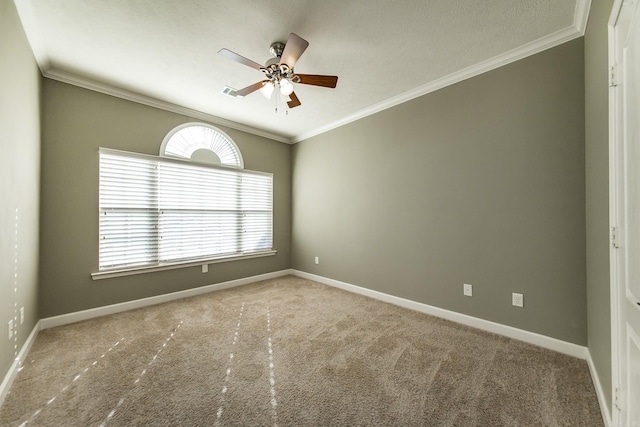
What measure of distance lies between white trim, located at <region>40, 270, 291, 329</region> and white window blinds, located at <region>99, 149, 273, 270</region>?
452 mm

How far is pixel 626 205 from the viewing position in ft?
3.94

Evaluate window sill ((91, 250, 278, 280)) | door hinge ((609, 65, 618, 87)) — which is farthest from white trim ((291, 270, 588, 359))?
door hinge ((609, 65, 618, 87))

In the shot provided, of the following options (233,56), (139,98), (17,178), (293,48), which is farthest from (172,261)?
(293,48)

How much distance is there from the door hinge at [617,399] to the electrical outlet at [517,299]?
1104 mm

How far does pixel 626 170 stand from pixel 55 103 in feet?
15.3

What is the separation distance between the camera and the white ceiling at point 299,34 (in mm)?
1894

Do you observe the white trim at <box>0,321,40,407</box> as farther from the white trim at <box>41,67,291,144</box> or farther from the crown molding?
the crown molding

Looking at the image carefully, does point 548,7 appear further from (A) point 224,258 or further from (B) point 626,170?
(A) point 224,258

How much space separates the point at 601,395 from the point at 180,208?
4.43 m

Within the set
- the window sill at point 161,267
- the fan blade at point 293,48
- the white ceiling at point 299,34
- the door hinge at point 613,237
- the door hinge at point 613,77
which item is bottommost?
the window sill at point 161,267

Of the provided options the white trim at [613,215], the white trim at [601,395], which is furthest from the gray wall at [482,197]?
the white trim at [613,215]

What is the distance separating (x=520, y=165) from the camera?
7.68 ft

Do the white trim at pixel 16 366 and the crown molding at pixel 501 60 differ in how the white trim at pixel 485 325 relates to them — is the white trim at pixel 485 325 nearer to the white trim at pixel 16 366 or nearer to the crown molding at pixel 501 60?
Result: the crown molding at pixel 501 60

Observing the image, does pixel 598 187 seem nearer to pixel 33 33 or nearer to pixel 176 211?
pixel 176 211
